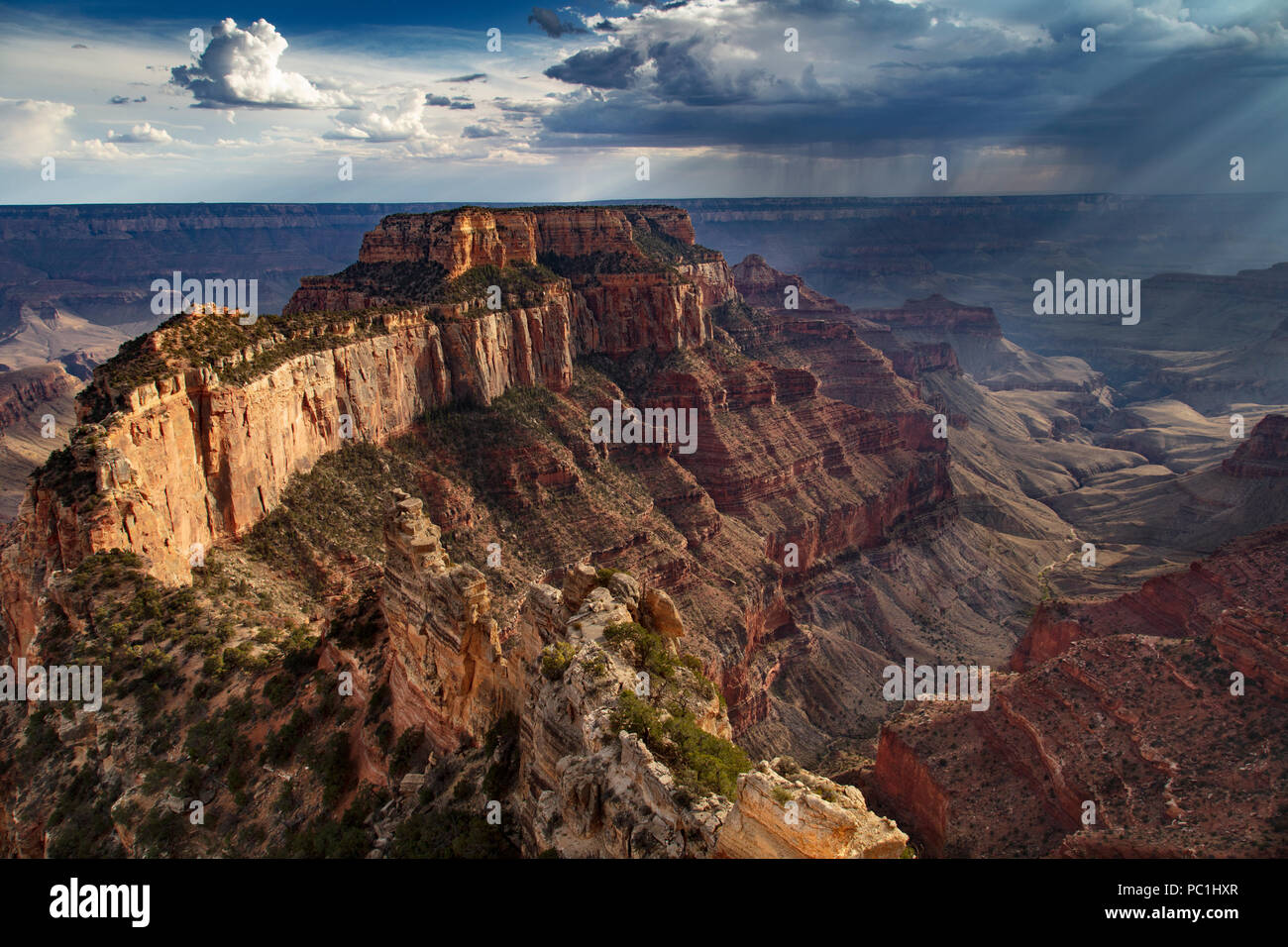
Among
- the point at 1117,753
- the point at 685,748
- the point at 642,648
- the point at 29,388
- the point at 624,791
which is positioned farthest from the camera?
the point at 29,388

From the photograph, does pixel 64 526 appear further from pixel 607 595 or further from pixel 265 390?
pixel 607 595

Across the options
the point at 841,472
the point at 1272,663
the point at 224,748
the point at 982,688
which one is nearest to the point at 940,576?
the point at 841,472

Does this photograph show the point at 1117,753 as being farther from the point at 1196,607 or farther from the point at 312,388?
the point at 312,388

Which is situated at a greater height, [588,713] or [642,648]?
[642,648]

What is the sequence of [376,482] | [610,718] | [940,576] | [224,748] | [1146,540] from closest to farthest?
[610,718]
[224,748]
[376,482]
[940,576]
[1146,540]

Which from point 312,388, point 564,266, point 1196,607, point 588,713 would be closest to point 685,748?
point 588,713

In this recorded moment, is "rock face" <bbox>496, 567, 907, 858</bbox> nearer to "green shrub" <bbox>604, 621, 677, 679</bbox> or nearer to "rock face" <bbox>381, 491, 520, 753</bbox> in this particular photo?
"green shrub" <bbox>604, 621, 677, 679</bbox>
